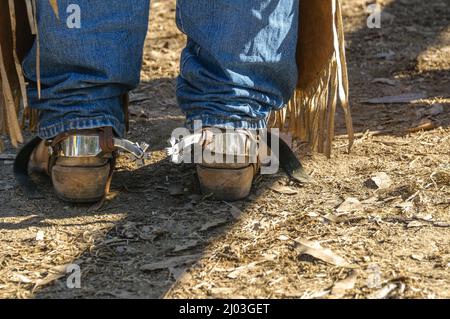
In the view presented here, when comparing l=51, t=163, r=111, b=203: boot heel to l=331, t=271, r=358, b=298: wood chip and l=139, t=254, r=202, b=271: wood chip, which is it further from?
l=331, t=271, r=358, b=298: wood chip

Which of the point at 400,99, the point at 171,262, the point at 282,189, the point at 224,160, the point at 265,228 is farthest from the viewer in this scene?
the point at 400,99

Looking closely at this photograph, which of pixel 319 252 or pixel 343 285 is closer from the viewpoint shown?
pixel 343 285

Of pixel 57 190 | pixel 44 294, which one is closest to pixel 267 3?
pixel 57 190

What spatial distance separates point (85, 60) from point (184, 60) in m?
0.24

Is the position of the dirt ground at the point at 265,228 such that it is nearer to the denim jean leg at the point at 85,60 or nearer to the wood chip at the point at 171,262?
the wood chip at the point at 171,262

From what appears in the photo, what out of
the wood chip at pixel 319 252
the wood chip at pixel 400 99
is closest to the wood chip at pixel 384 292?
the wood chip at pixel 319 252

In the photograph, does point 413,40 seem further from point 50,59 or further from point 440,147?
point 50,59

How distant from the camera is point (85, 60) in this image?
6.57 feet

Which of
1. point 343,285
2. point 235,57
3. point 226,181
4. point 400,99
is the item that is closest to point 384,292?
point 343,285

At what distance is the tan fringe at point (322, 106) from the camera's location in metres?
2.18

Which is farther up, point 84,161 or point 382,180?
point 84,161

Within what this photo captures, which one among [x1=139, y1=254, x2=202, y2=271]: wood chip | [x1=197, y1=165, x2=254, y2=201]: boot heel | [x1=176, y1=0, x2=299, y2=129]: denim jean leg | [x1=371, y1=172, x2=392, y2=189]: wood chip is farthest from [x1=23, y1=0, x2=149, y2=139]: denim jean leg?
[x1=371, y1=172, x2=392, y2=189]: wood chip

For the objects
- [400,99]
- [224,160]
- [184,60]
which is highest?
[184,60]

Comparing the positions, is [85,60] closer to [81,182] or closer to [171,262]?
[81,182]
